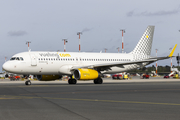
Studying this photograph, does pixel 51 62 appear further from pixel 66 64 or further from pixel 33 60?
pixel 33 60

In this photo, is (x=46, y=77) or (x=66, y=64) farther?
(x=46, y=77)

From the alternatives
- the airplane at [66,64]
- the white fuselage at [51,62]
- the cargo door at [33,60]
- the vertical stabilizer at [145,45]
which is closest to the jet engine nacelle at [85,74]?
the airplane at [66,64]

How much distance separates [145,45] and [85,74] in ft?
54.0

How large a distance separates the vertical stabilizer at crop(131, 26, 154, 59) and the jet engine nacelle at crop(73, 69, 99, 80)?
40.4 ft

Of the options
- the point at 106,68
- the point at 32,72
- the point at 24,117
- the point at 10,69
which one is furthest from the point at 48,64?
the point at 24,117

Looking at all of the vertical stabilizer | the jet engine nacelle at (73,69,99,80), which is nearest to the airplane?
the jet engine nacelle at (73,69,99,80)

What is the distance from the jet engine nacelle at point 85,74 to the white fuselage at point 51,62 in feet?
6.52

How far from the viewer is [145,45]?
49.6 m

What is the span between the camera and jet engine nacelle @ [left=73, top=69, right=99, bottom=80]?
36.9 m

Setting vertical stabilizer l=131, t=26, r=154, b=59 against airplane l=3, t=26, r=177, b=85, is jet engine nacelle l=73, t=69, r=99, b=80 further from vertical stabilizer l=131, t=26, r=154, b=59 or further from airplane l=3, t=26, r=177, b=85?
vertical stabilizer l=131, t=26, r=154, b=59

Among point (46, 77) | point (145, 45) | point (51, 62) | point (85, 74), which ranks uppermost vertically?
point (145, 45)

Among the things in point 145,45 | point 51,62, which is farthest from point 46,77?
point 145,45

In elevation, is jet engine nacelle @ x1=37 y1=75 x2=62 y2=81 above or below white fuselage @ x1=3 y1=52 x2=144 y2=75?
below

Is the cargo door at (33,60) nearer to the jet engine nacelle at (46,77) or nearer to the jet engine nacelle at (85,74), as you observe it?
the jet engine nacelle at (46,77)
